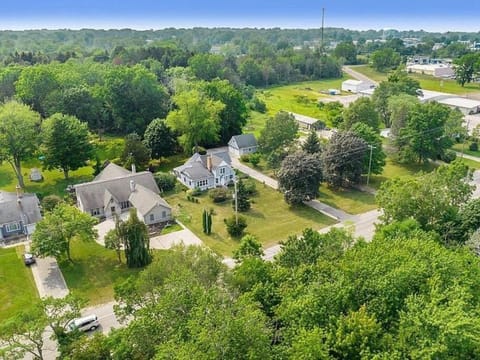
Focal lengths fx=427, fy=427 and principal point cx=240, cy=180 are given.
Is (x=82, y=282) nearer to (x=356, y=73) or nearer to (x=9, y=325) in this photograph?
(x=9, y=325)

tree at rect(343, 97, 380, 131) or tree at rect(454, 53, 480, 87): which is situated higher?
tree at rect(454, 53, 480, 87)

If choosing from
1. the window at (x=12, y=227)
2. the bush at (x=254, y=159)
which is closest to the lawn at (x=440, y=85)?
the bush at (x=254, y=159)

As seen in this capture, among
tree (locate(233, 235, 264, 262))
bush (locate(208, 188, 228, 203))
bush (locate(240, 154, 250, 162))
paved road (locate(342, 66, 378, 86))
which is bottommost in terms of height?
bush (locate(208, 188, 228, 203))

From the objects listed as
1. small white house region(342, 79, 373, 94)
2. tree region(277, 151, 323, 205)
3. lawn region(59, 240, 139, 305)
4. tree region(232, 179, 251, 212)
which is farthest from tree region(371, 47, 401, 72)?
lawn region(59, 240, 139, 305)

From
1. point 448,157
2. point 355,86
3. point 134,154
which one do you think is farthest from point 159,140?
point 355,86

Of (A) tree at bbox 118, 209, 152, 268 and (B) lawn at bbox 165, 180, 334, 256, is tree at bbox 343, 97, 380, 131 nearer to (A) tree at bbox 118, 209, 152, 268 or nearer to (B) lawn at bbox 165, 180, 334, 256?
(B) lawn at bbox 165, 180, 334, 256

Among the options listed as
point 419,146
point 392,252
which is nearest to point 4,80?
point 419,146

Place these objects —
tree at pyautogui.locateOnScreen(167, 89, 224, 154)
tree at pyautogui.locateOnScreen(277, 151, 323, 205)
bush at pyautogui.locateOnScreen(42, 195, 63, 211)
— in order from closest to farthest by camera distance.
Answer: bush at pyautogui.locateOnScreen(42, 195, 63, 211) → tree at pyautogui.locateOnScreen(277, 151, 323, 205) → tree at pyautogui.locateOnScreen(167, 89, 224, 154)
